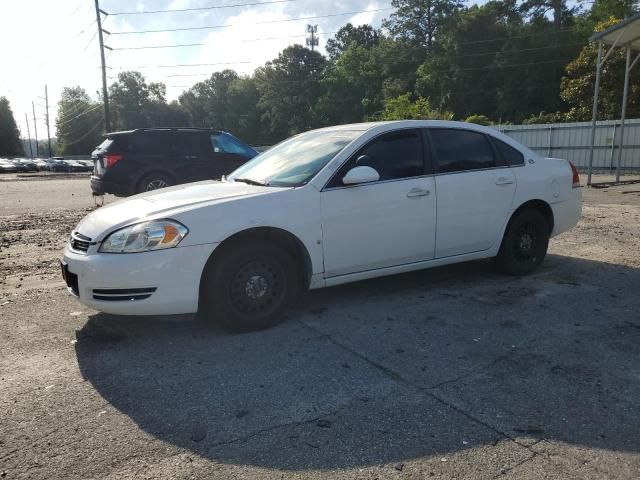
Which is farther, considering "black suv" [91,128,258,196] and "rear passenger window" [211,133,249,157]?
"rear passenger window" [211,133,249,157]

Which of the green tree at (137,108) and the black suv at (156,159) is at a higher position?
the green tree at (137,108)

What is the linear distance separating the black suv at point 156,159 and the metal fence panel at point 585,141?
14.9 m

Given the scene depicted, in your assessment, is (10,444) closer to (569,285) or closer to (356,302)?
(356,302)

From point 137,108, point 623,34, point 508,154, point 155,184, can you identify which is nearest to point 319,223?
point 508,154

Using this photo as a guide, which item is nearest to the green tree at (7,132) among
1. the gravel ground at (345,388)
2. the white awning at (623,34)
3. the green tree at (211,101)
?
the green tree at (211,101)

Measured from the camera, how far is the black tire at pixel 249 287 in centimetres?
407

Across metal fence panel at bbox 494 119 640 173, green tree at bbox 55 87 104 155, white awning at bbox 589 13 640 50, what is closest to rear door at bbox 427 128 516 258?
white awning at bbox 589 13 640 50

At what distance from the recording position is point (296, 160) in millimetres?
4988

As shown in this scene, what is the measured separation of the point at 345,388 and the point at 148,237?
1773 mm

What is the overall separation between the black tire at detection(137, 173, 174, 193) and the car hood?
20.3ft

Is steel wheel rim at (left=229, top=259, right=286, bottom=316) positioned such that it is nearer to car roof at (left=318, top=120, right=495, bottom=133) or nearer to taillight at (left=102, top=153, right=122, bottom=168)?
car roof at (left=318, top=120, right=495, bottom=133)

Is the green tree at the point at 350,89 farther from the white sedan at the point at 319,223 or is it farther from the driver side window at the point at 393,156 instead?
the driver side window at the point at 393,156

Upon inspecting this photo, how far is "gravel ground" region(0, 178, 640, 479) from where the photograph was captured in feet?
8.60

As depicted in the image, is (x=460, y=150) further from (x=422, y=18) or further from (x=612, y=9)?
(x=422, y=18)
